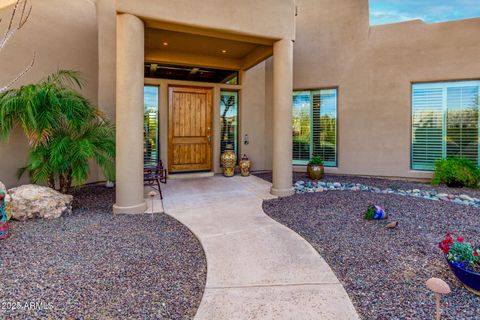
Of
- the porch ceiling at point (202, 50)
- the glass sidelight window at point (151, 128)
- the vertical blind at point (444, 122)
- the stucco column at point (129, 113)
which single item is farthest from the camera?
A: the glass sidelight window at point (151, 128)

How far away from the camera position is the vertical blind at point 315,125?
7.76 meters

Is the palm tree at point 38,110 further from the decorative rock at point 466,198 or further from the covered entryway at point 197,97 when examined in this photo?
the decorative rock at point 466,198

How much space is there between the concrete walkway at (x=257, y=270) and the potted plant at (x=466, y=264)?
922 millimetres

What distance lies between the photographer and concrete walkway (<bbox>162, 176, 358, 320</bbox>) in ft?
6.52

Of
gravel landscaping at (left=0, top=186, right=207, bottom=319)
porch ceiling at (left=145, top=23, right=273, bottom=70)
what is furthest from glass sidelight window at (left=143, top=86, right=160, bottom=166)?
gravel landscaping at (left=0, top=186, right=207, bottom=319)

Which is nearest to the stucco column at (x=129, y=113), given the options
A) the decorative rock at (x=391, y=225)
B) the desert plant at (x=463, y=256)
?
the decorative rock at (x=391, y=225)

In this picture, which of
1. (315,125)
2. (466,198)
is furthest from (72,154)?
(466,198)

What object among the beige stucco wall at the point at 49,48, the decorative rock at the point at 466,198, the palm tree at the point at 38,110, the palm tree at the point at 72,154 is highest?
the beige stucco wall at the point at 49,48

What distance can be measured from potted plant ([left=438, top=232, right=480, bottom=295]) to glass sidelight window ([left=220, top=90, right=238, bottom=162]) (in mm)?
5991

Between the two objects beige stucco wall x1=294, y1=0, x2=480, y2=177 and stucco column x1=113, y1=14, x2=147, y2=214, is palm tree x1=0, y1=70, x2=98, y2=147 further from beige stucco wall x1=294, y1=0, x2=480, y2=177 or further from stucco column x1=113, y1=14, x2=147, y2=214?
beige stucco wall x1=294, y1=0, x2=480, y2=177

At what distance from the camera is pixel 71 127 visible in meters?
4.49

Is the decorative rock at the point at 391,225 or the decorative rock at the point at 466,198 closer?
Answer: the decorative rock at the point at 391,225

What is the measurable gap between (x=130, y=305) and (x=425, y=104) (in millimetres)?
7739

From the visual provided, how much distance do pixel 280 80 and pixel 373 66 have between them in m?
3.45
